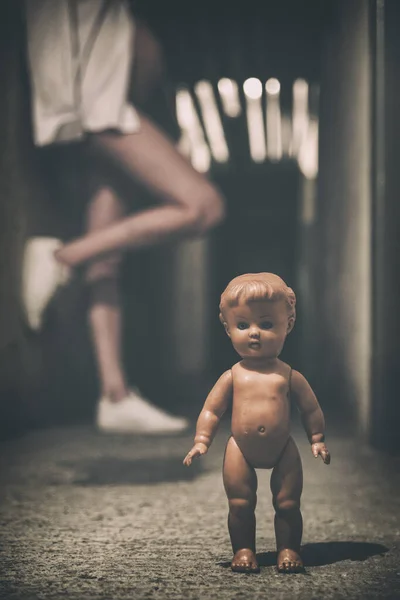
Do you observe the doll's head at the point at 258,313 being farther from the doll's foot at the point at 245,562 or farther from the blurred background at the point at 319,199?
the blurred background at the point at 319,199

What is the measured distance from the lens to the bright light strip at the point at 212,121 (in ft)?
20.9

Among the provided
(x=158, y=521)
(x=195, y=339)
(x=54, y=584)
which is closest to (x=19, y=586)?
(x=54, y=584)

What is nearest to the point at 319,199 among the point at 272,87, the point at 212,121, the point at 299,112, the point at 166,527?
the point at 272,87

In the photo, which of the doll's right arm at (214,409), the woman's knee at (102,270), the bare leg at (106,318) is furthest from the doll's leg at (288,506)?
the woman's knee at (102,270)

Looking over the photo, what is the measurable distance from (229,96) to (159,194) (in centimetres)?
332

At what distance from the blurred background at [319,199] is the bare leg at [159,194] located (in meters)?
0.25

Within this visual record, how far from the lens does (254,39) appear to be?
4.71 meters

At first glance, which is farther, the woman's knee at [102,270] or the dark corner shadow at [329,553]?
the woman's knee at [102,270]

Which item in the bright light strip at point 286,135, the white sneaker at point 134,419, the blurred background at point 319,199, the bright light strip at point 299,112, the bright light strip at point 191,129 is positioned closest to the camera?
the blurred background at point 319,199

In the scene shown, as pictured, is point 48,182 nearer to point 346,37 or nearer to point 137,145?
point 137,145

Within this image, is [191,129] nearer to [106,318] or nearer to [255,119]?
[255,119]

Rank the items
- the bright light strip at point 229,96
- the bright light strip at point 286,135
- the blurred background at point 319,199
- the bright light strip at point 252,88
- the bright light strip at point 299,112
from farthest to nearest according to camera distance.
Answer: the bright light strip at point 286,135, the bright light strip at point 299,112, the bright light strip at point 229,96, the bright light strip at point 252,88, the blurred background at point 319,199

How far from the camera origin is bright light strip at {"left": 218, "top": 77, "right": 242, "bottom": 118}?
19.8ft

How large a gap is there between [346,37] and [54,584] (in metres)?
3.12
